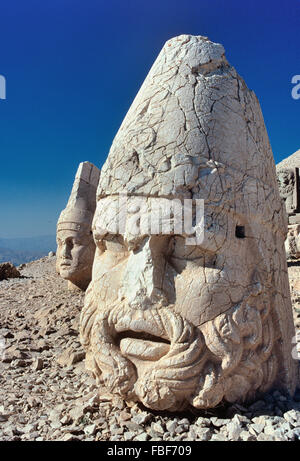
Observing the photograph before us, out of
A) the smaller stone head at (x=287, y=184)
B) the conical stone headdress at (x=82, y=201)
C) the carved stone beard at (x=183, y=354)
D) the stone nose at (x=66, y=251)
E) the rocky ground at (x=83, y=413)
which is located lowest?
the rocky ground at (x=83, y=413)

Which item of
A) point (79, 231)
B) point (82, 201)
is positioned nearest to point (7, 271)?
point (79, 231)

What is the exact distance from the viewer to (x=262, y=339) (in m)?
2.69

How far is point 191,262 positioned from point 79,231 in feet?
17.5

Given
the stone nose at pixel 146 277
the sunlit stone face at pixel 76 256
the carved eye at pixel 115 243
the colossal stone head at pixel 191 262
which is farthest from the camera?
the sunlit stone face at pixel 76 256

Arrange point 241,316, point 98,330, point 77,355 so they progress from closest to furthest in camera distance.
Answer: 1. point 241,316
2. point 98,330
3. point 77,355

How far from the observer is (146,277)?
2695 mm

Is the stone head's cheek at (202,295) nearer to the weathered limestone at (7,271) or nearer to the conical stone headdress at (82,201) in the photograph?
the conical stone headdress at (82,201)

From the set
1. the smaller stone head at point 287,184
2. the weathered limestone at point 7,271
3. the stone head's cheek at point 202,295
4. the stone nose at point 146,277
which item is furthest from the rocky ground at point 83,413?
the smaller stone head at point 287,184

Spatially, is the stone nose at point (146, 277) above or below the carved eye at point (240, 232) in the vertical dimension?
below

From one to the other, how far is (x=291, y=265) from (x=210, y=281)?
6.85m

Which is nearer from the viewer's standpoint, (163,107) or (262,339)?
(262,339)

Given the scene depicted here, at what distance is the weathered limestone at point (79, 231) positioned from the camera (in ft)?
25.2
